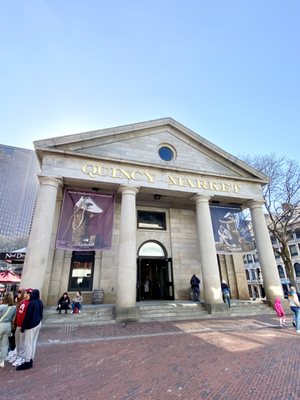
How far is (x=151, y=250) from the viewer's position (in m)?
15.4

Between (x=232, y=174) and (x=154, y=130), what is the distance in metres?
6.52

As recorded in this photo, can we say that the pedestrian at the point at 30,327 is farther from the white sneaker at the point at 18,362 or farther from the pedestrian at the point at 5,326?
the pedestrian at the point at 5,326

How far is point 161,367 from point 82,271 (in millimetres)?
9998

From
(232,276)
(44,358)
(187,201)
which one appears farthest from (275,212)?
(44,358)

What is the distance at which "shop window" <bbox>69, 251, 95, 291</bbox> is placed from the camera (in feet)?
43.6

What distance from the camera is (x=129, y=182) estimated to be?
12539 millimetres

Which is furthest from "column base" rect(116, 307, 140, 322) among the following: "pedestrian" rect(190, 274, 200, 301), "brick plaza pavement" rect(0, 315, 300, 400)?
"pedestrian" rect(190, 274, 200, 301)

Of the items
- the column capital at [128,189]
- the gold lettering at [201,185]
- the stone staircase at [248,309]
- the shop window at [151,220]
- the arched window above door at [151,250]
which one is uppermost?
the gold lettering at [201,185]

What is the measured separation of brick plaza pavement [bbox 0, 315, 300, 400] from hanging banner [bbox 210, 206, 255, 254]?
5.57 metres

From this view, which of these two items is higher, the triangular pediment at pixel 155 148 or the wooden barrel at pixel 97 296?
the triangular pediment at pixel 155 148

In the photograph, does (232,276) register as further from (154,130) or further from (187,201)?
(154,130)

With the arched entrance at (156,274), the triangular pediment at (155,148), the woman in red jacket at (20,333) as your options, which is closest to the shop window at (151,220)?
the arched entrance at (156,274)

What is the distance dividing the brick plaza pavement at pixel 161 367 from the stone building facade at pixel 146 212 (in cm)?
355

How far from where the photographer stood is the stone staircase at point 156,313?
31.1 ft
